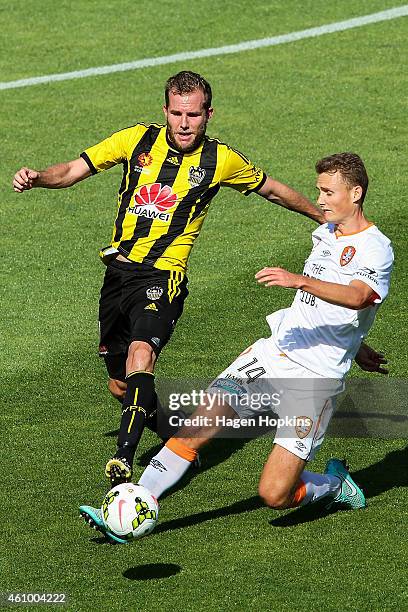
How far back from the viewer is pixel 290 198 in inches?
370

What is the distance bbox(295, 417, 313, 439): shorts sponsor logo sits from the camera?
8070 millimetres

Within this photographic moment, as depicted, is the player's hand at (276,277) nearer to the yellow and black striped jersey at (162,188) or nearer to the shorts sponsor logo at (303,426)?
the shorts sponsor logo at (303,426)

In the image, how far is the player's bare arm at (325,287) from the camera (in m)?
7.24

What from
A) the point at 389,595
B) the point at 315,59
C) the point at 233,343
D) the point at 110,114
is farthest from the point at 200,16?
the point at 389,595

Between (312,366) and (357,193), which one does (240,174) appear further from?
(312,366)

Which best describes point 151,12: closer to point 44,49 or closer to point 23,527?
point 44,49

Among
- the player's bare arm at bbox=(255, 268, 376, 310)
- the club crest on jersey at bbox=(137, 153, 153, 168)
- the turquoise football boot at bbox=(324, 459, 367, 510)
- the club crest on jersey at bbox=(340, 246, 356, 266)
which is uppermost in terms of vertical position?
the club crest on jersey at bbox=(137, 153, 153, 168)

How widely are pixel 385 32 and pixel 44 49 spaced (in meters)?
4.65

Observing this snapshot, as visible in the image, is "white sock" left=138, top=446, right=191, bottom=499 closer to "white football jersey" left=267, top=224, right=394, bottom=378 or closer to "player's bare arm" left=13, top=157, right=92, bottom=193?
"white football jersey" left=267, top=224, right=394, bottom=378

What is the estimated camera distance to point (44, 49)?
18.3 m

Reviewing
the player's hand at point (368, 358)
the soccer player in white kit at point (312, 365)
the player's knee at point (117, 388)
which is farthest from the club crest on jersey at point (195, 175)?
the player's hand at point (368, 358)

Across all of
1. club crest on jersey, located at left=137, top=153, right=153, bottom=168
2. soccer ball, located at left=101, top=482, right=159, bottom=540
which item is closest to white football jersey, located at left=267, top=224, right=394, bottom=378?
soccer ball, located at left=101, top=482, right=159, bottom=540

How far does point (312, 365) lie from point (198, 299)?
3.95 metres

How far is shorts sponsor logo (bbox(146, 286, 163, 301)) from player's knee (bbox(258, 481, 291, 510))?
1527 mm
